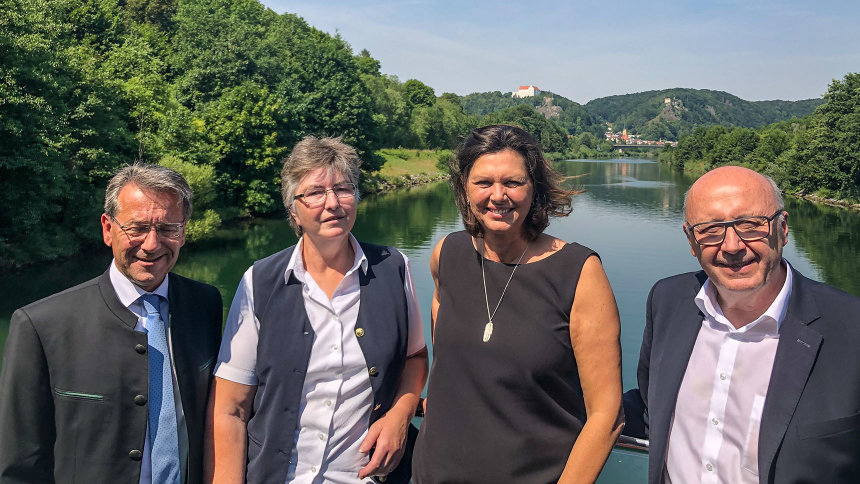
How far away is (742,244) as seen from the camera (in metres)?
1.87

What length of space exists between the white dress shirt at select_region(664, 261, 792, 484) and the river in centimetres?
850

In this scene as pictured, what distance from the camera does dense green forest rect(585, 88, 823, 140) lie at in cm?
16125

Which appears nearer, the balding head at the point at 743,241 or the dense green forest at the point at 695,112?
the balding head at the point at 743,241

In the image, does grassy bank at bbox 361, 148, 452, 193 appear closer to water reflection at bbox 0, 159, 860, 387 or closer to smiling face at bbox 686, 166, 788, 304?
water reflection at bbox 0, 159, 860, 387

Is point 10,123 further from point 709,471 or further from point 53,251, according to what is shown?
point 709,471

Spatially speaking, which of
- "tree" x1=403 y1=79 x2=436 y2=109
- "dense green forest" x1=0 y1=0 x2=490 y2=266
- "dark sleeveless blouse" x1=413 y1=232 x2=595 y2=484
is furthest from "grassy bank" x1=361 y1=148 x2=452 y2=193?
"dark sleeveless blouse" x1=413 y1=232 x2=595 y2=484

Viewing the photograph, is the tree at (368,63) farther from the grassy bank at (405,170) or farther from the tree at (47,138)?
the tree at (47,138)

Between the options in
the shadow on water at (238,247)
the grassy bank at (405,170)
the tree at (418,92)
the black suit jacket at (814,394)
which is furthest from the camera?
the tree at (418,92)

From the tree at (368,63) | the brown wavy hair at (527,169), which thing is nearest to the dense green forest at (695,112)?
the tree at (368,63)

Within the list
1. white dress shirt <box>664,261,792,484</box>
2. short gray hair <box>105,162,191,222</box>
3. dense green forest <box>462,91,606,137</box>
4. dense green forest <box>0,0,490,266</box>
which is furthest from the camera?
dense green forest <box>462,91,606,137</box>

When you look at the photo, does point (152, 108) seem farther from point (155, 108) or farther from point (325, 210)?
point (325, 210)

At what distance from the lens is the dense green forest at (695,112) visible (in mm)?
161250

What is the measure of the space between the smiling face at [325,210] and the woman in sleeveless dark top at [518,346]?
434 mm

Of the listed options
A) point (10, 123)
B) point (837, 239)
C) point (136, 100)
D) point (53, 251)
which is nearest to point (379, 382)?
point (10, 123)
